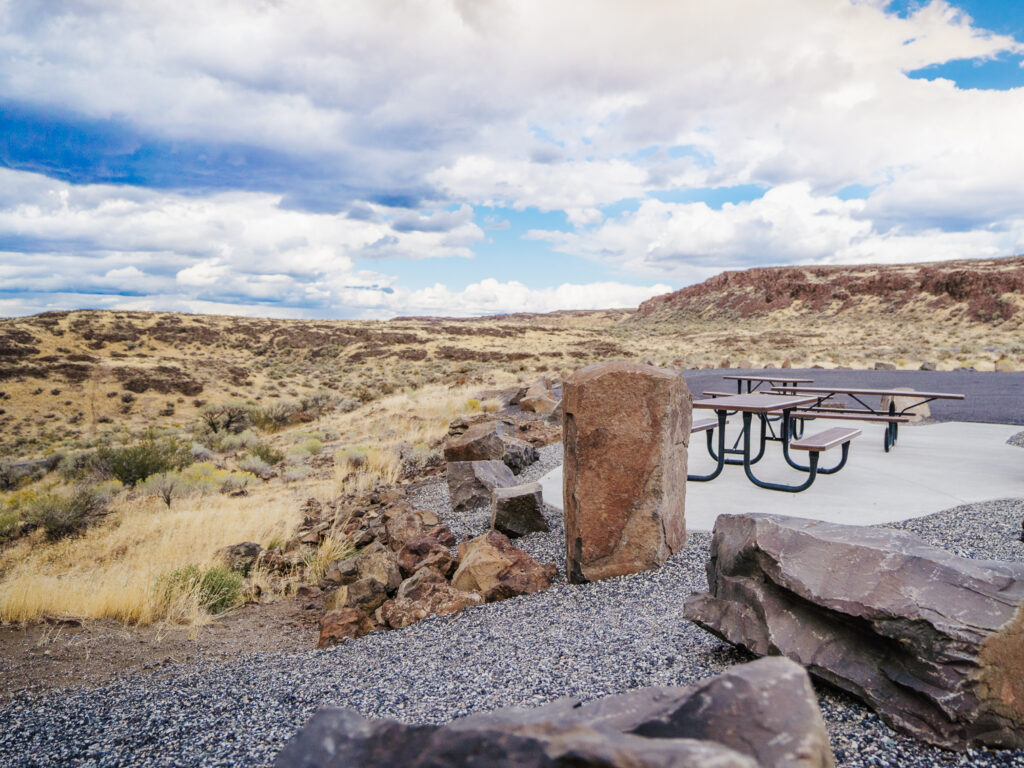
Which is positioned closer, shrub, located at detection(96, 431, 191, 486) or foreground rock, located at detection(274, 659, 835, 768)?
foreground rock, located at detection(274, 659, 835, 768)

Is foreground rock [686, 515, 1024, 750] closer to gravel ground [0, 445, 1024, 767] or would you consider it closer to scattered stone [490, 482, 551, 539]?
gravel ground [0, 445, 1024, 767]

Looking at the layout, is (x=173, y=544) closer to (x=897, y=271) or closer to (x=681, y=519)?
(x=681, y=519)

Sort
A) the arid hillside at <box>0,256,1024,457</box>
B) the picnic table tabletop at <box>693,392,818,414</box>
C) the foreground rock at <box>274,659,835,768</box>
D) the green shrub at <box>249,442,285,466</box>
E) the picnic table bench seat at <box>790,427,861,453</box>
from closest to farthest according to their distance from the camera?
1. the foreground rock at <box>274,659,835,768</box>
2. the picnic table bench seat at <box>790,427,861,453</box>
3. the picnic table tabletop at <box>693,392,818,414</box>
4. the green shrub at <box>249,442,285,466</box>
5. the arid hillside at <box>0,256,1024,457</box>

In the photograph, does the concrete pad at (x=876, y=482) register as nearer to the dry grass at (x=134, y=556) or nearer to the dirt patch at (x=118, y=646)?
the dirt patch at (x=118, y=646)

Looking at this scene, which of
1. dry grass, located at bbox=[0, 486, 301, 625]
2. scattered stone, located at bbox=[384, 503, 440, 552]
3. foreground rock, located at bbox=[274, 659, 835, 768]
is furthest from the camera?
scattered stone, located at bbox=[384, 503, 440, 552]

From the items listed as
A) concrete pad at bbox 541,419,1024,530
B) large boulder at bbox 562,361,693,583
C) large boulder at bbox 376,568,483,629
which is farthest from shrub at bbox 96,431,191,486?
large boulder at bbox 562,361,693,583

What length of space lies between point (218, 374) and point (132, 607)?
30.2 metres

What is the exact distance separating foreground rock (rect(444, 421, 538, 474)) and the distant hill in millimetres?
47815

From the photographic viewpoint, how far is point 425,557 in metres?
5.58

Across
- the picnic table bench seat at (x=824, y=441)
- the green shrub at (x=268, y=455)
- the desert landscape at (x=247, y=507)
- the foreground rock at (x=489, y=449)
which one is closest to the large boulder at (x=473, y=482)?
the desert landscape at (x=247, y=507)

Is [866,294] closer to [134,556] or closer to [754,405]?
[754,405]

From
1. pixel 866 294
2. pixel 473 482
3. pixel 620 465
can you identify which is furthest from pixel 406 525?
pixel 866 294

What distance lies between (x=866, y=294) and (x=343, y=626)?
6512cm

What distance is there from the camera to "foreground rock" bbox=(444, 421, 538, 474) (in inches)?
345
